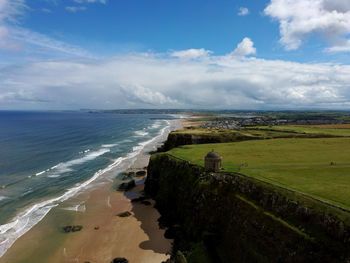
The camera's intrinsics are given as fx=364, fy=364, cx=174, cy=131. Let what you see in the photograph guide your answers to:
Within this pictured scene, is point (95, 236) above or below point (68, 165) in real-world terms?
below

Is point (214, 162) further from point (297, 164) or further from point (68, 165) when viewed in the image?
point (68, 165)

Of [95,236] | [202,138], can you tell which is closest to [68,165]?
[202,138]

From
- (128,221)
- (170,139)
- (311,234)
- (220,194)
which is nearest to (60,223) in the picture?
(128,221)

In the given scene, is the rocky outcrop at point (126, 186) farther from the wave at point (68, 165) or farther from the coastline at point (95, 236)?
the wave at point (68, 165)

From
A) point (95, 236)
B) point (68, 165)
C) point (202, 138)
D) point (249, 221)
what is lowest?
point (95, 236)

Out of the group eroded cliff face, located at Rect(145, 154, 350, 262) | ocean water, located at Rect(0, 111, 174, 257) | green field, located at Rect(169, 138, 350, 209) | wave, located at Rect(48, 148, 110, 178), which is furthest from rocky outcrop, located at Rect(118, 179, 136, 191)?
eroded cliff face, located at Rect(145, 154, 350, 262)

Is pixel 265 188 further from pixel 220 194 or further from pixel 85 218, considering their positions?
pixel 85 218

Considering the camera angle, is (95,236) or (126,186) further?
(126,186)
